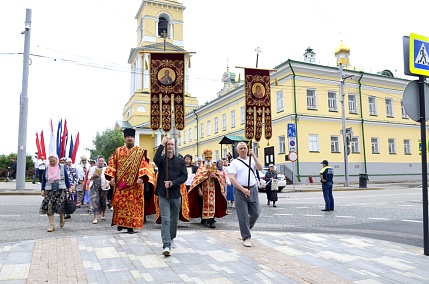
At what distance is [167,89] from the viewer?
843 centimetres

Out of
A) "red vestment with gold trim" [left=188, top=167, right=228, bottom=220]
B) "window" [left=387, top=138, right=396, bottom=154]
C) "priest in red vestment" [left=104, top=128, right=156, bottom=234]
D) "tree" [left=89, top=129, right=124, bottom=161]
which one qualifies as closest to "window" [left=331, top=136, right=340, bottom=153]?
"window" [left=387, top=138, right=396, bottom=154]

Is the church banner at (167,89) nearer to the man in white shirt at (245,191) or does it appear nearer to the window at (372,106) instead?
the man in white shirt at (245,191)

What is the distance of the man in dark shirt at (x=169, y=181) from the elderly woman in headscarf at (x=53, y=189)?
3.55 metres

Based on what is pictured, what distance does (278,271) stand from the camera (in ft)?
17.3

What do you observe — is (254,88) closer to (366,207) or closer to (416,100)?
(416,100)

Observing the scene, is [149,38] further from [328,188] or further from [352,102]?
[328,188]

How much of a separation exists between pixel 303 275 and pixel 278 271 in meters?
0.35

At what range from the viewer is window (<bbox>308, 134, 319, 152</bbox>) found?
31.8 metres

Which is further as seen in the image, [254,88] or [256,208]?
[254,88]

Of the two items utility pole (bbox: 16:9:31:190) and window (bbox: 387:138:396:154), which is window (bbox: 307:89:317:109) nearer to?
window (bbox: 387:138:396:154)

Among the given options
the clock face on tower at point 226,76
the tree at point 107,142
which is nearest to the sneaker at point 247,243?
the clock face on tower at point 226,76

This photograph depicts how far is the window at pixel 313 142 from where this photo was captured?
3178 centimetres

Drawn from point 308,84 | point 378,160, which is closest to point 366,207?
point 308,84

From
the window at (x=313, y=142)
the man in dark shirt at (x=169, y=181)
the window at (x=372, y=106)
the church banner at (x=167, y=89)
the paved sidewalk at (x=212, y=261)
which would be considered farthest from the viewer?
the window at (x=372, y=106)
